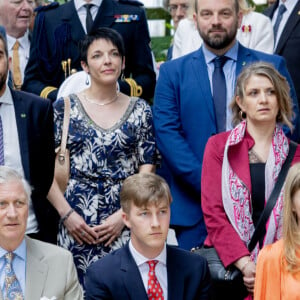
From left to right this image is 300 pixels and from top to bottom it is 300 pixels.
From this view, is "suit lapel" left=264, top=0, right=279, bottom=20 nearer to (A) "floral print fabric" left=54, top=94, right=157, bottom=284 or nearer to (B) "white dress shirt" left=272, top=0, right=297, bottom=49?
(B) "white dress shirt" left=272, top=0, right=297, bottom=49

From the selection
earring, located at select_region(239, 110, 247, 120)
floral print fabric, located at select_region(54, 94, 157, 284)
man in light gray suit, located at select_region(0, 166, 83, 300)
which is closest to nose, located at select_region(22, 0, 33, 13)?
floral print fabric, located at select_region(54, 94, 157, 284)

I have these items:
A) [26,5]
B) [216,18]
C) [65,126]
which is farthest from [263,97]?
[26,5]

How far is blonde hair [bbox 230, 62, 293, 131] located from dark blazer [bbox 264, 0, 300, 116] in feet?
4.13

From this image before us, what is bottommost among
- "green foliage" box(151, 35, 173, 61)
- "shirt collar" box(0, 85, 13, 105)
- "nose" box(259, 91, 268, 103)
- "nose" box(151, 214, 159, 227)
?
"nose" box(151, 214, 159, 227)

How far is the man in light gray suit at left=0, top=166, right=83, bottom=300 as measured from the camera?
215 inches

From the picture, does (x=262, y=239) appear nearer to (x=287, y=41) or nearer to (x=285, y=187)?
(x=285, y=187)

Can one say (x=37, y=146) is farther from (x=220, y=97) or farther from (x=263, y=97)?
(x=263, y=97)

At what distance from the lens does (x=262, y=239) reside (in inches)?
239

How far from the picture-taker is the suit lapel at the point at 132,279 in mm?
5574

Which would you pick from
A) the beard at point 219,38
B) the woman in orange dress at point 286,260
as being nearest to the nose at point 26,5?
the beard at point 219,38

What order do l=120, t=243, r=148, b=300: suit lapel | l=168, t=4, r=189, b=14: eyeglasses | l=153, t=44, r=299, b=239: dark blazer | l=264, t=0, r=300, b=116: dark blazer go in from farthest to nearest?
l=168, t=4, r=189, b=14: eyeglasses, l=264, t=0, r=300, b=116: dark blazer, l=153, t=44, r=299, b=239: dark blazer, l=120, t=243, r=148, b=300: suit lapel

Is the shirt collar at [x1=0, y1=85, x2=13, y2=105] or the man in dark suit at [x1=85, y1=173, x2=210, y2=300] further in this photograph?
the shirt collar at [x1=0, y1=85, x2=13, y2=105]

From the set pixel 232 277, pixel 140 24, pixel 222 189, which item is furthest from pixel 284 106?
pixel 140 24

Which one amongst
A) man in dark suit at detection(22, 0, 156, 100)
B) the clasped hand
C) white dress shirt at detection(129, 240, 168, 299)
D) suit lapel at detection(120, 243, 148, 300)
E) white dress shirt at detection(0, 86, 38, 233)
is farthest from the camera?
man in dark suit at detection(22, 0, 156, 100)
